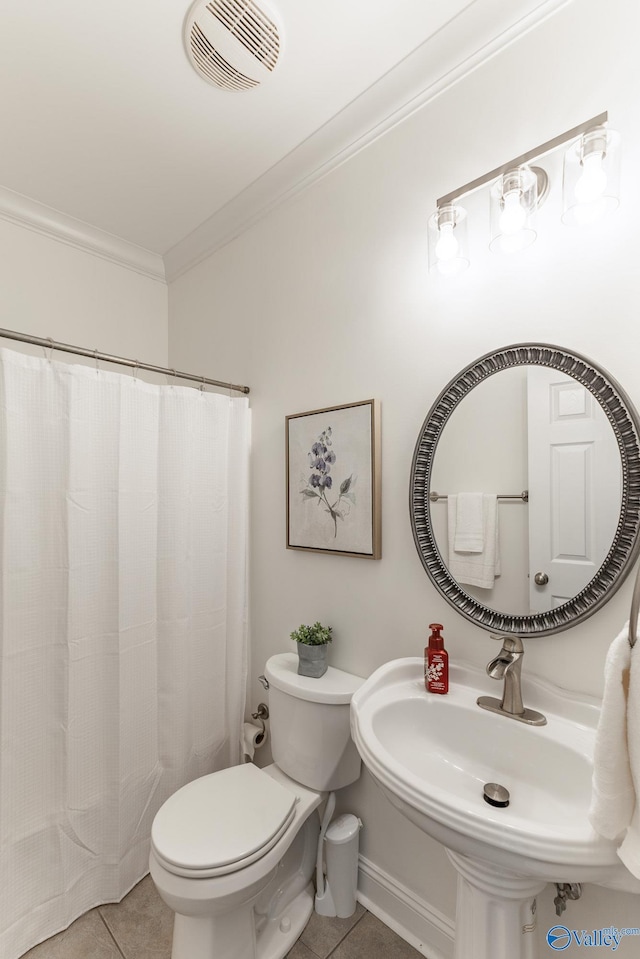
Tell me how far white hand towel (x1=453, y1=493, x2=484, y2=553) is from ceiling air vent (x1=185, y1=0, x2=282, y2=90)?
52.8 inches

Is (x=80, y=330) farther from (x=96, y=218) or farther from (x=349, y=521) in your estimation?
(x=349, y=521)

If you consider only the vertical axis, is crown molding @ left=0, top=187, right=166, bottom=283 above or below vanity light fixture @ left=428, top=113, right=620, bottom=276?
above

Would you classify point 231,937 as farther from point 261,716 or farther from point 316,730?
point 261,716

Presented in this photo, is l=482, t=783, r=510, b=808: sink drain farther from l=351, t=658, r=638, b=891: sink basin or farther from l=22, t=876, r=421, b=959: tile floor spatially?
l=22, t=876, r=421, b=959: tile floor

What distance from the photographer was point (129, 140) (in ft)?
5.20

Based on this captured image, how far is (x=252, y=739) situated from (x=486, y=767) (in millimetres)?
1057

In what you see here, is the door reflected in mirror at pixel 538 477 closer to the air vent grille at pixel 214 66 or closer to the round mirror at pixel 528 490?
the round mirror at pixel 528 490

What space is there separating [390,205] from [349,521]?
3.36 ft

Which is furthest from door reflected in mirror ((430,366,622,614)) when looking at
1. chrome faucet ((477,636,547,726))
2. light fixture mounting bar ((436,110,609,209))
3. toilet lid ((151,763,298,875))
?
toilet lid ((151,763,298,875))

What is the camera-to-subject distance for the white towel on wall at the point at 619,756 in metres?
0.70

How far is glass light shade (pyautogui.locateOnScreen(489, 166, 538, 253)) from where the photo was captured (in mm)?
1063

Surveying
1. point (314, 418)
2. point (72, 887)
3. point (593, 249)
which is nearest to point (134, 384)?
point (314, 418)

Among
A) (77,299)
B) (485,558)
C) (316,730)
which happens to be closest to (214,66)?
(77,299)

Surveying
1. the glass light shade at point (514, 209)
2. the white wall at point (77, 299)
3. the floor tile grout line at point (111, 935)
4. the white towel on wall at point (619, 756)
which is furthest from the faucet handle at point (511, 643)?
the white wall at point (77, 299)
